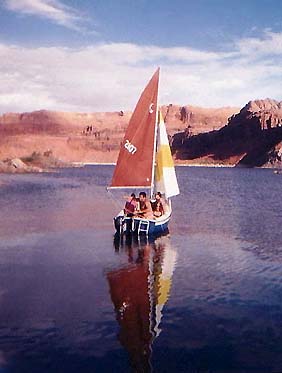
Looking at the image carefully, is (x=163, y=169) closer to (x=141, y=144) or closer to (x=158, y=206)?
(x=141, y=144)

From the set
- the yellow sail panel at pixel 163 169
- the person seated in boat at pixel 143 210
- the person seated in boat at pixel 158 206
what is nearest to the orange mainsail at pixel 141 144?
the person seated in boat at pixel 158 206

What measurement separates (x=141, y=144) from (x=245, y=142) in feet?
509

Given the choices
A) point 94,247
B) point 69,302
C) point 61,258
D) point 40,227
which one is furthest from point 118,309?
point 40,227

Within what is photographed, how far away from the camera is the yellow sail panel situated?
32594mm

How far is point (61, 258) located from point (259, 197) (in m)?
39.2

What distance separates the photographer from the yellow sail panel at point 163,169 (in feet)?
107

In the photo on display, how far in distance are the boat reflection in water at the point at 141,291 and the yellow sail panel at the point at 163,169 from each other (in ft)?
15.7

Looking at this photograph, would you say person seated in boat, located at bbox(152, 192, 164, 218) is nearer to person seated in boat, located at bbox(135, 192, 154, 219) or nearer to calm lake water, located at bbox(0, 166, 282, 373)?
person seated in boat, located at bbox(135, 192, 154, 219)

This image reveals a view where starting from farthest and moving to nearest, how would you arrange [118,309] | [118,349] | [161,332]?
[118,309], [161,332], [118,349]

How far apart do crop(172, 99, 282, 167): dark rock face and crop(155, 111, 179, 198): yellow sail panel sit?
401 ft

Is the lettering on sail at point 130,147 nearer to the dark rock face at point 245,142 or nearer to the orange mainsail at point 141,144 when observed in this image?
the orange mainsail at point 141,144

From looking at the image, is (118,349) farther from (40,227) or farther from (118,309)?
(40,227)

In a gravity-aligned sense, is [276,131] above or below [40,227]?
above

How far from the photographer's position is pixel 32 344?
13.7 meters
